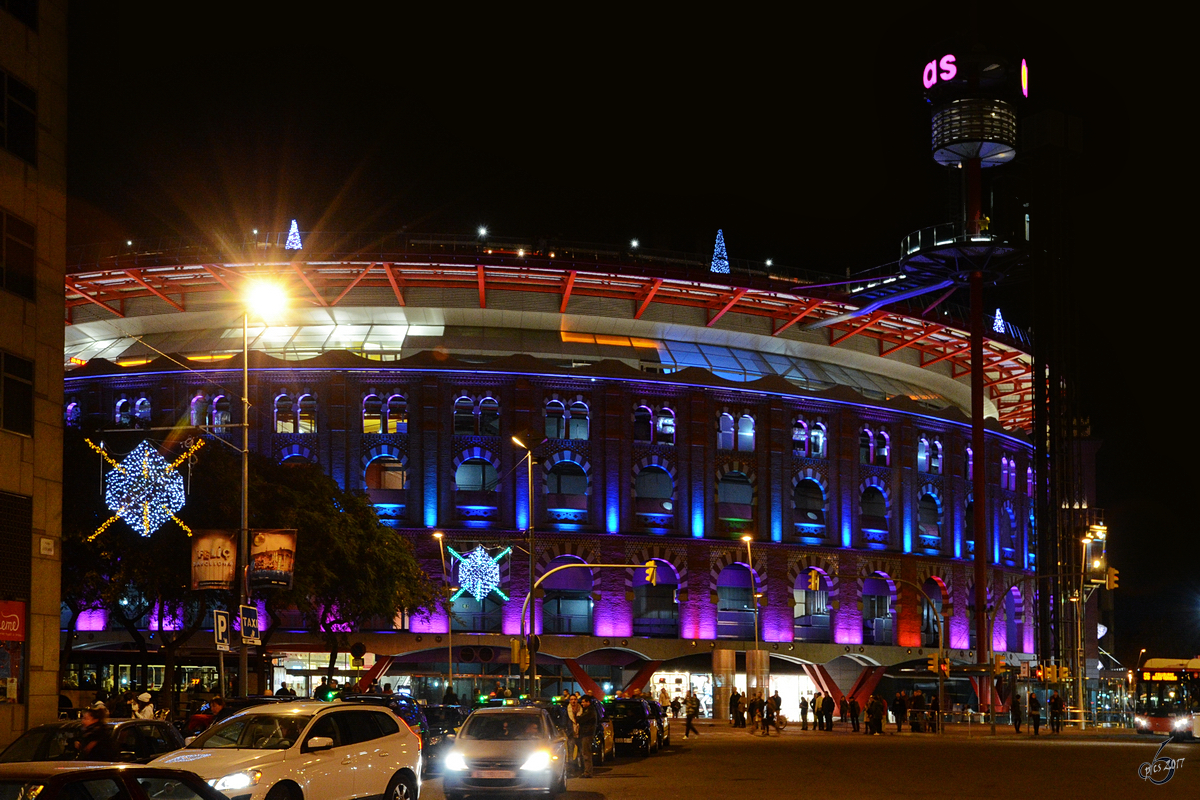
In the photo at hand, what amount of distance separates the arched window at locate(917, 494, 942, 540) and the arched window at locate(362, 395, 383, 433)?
32738 millimetres

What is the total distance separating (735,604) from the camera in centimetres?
7650

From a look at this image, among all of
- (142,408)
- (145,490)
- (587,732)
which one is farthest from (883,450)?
(587,732)

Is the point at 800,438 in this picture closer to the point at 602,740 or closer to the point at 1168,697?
the point at 1168,697

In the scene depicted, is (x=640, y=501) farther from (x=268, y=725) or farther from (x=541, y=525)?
(x=268, y=725)

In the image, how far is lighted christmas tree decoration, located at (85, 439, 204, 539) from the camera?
42.8 m

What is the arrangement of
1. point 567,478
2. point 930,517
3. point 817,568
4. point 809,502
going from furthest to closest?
point 930,517 < point 809,502 < point 817,568 < point 567,478

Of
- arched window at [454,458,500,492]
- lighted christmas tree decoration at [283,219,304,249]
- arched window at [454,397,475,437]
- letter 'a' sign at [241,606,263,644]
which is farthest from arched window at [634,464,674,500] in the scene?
letter 'a' sign at [241,606,263,644]

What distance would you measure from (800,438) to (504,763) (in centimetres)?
5519

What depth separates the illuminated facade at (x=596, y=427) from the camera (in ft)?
236

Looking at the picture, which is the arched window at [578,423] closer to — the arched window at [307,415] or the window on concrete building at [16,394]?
the arched window at [307,415]

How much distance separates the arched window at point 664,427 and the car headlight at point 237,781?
Result: 5779cm

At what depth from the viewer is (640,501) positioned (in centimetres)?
7462

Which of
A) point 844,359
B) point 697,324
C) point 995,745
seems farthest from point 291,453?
point 995,745

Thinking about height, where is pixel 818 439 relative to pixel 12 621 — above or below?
above
